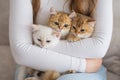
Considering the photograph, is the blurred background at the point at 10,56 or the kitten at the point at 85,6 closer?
the kitten at the point at 85,6

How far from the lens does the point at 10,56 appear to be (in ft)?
4.63

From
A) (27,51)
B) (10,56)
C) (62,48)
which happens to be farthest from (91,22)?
(10,56)

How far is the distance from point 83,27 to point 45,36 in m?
0.17

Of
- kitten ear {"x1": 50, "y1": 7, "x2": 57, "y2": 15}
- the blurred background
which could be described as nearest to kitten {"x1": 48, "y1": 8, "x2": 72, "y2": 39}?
kitten ear {"x1": 50, "y1": 7, "x2": 57, "y2": 15}

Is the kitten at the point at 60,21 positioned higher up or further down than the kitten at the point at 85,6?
further down

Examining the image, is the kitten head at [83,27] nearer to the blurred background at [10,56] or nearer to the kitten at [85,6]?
the kitten at [85,6]

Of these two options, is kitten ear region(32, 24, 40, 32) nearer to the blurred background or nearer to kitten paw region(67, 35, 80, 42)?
kitten paw region(67, 35, 80, 42)

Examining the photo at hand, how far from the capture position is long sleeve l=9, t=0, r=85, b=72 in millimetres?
1001

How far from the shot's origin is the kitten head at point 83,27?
105 cm

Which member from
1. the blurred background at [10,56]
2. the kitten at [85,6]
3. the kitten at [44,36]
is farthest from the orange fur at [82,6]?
the blurred background at [10,56]

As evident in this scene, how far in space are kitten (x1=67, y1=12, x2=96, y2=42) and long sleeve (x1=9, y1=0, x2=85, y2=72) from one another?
0.10 meters

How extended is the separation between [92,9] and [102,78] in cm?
31

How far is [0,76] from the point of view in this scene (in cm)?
127

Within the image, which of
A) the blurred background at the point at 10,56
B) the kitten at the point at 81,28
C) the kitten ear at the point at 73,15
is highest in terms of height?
the kitten ear at the point at 73,15
